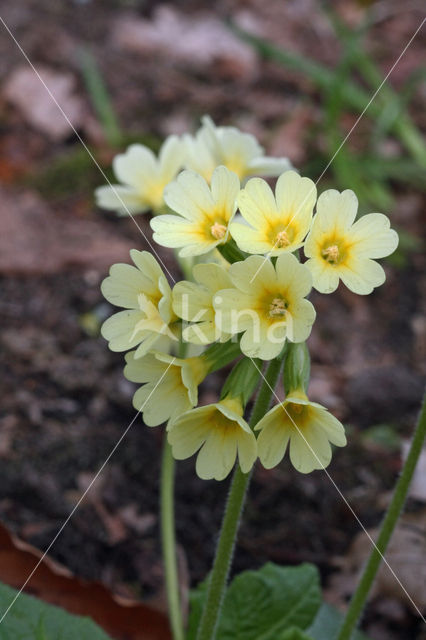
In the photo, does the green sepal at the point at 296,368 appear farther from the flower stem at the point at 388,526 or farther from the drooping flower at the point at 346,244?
the flower stem at the point at 388,526

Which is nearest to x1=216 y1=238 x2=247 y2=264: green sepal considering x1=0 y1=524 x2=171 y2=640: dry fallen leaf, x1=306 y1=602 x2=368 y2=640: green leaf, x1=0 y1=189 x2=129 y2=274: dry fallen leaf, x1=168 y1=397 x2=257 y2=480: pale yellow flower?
x1=168 y1=397 x2=257 y2=480: pale yellow flower

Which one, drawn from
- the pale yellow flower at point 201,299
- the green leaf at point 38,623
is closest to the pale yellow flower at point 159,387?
the pale yellow flower at point 201,299

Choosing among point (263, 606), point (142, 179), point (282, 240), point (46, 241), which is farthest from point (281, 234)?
point (46, 241)

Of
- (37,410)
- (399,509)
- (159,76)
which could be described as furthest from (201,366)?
(159,76)

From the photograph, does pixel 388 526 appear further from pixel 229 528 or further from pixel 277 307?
pixel 277 307

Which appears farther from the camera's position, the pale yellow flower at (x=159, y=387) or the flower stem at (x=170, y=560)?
the flower stem at (x=170, y=560)

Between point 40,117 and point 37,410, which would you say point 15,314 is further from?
point 40,117
